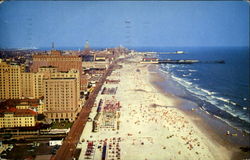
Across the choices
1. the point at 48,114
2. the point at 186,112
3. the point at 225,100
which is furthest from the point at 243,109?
the point at 48,114

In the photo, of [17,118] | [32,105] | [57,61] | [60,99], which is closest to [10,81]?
[32,105]

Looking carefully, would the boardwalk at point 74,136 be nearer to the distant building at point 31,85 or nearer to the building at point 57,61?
the distant building at point 31,85

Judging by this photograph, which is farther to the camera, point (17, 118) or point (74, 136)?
point (17, 118)

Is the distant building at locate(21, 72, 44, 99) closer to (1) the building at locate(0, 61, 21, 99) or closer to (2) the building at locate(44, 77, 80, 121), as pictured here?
(1) the building at locate(0, 61, 21, 99)

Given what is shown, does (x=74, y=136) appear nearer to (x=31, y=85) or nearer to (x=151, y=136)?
(x=151, y=136)

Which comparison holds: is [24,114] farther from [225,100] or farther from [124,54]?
[124,54]
